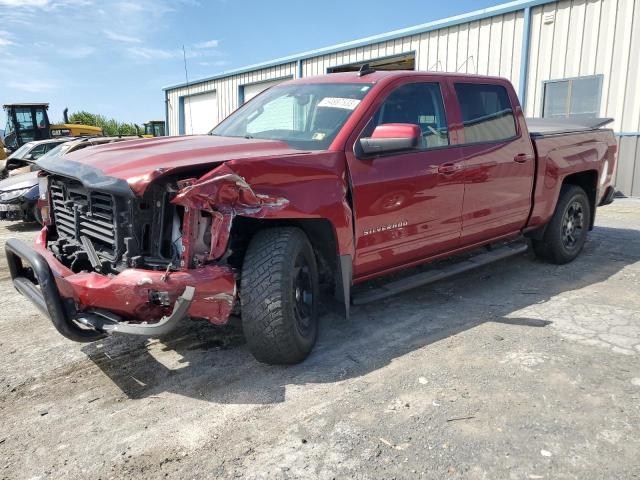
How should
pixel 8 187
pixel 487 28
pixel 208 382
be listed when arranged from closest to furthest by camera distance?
pixel 208 382, pixel 8 187, pixel 487 28

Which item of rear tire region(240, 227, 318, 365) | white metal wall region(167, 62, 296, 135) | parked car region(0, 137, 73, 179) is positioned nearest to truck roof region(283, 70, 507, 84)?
rear tire region(240, 227, 318, 365)

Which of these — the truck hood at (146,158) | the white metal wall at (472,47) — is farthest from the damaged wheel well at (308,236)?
the white metal wall at (472,47)

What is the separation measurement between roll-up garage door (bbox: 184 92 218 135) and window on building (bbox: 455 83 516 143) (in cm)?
1758

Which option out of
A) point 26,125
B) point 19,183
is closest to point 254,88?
point 26,125

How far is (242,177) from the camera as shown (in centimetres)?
283

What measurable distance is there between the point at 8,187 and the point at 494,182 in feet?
25.8

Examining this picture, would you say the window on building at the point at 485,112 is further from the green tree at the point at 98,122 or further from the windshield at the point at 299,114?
the green tree at the point at 98,122

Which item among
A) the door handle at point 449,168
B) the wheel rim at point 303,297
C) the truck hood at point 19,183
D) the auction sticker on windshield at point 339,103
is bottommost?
the wheel rim at point 303,297

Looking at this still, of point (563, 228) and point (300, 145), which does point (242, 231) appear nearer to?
point (300, 145)

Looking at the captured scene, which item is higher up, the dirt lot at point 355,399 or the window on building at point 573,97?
the window on building at point 573,97

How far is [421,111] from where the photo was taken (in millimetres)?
4070

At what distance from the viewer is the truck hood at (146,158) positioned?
106 inches

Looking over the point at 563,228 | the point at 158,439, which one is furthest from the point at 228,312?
the point at 563,228

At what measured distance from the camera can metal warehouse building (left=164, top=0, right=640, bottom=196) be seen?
34.0ft
